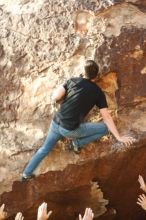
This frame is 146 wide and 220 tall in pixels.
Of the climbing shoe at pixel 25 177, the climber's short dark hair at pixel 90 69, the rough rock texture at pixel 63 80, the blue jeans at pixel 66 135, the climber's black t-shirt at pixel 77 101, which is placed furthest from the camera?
the rough rock texture at pixel 63 80

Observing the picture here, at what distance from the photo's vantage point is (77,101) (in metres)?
Result: 5.51

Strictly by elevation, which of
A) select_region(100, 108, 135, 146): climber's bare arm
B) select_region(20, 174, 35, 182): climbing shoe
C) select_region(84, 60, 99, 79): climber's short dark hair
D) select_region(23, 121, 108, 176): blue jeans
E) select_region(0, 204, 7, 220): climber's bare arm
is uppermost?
select_region(84, 60, 99, 79): climber's short dark hair

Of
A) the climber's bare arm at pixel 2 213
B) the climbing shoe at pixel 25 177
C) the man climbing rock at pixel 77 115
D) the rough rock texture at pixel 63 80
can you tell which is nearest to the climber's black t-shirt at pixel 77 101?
the man climbing rock at pixel 77 115

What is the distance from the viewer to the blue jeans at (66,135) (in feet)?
18.7

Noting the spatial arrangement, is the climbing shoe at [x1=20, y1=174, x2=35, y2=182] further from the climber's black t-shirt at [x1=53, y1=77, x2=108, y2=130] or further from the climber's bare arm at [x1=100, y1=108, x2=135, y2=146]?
the climber's bare arm at [x1=100, y1=108, x2=135, y2=146]

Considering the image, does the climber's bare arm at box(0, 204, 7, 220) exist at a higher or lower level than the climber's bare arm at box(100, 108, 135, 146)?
lower

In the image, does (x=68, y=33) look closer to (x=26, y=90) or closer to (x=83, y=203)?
Answer: (x=26, y=90)

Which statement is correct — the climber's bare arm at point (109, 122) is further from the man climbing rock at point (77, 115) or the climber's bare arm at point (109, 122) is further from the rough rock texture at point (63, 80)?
the rough rock texture at point (63, 80)

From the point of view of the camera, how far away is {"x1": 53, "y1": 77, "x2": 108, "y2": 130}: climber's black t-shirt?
550 cm

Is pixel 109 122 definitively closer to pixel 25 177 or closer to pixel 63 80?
pixel 63 80

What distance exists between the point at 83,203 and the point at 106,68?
69.4 inches

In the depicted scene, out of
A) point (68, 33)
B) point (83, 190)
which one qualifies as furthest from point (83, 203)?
point (68, 33)

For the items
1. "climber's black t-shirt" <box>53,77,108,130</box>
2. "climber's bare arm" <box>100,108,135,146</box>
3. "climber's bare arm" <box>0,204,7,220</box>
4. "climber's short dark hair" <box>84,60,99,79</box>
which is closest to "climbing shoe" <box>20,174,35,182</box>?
"climber's bare arm" <box>0,204,7,220</box>

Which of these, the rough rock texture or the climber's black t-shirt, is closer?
the climber's black t-shirt
